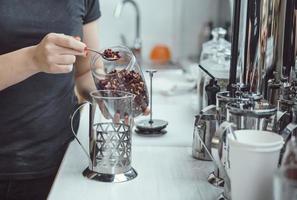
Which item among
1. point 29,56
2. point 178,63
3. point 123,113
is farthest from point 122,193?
point 178,63

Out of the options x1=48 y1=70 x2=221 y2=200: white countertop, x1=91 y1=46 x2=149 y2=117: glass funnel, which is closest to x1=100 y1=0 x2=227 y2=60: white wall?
x1=48 y1=70 x2=221 y2=200: white countertop

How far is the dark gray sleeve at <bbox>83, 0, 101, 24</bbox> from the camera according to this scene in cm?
157

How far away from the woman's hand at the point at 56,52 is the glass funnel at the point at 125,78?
4.8 inches

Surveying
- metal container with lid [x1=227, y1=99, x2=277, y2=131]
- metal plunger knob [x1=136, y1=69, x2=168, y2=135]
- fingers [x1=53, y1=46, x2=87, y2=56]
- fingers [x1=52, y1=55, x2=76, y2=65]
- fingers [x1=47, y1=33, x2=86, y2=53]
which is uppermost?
fingers [x1=47, y1=33, x2=86, y2=53]

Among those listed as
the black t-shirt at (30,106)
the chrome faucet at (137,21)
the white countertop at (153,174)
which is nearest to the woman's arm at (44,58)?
the black t-shirt at (30,106)

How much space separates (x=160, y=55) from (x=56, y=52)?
7.35 feet

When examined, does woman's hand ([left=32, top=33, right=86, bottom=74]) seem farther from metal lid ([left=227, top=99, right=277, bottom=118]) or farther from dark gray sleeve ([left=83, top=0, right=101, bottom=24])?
dark gray sleeve ([left=83, top=0, right=101, bottom=24])

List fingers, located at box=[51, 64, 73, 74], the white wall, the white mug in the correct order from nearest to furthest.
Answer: the white mug
fingers, located at box=[51, 64, 73, 74]
the white wall

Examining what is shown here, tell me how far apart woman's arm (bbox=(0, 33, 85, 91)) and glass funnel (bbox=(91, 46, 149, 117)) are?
0.13 metres

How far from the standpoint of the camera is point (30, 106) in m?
1.34

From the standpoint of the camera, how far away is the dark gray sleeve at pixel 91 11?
157 cm

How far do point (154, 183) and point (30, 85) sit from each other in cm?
48

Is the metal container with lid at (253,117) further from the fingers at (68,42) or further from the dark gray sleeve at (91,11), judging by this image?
the dark gray sleeve at (91,11)

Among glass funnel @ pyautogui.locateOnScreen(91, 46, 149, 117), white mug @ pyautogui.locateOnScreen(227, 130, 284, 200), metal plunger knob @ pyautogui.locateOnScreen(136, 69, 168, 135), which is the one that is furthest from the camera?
metal plunger knob @ pyautogui.locateOnScreen(136, 69, 168, 135)
